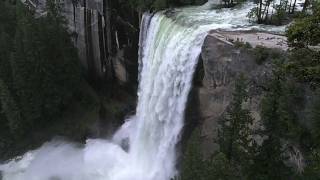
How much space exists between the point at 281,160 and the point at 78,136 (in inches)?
926

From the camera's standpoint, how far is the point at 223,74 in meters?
27.0

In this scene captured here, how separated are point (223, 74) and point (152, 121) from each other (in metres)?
8.56

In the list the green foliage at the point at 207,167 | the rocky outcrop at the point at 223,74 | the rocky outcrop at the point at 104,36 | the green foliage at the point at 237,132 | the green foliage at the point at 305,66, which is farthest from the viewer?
the rocky outcrop at the point at 104,36

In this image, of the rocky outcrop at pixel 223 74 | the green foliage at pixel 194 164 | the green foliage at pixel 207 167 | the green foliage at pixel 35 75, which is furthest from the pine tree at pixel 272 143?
the green foliage at pixel 35 75

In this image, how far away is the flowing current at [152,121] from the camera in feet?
98.4

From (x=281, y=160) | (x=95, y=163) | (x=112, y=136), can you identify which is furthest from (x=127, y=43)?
(x=281, y=160)

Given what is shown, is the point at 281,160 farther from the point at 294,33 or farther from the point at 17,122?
the point at 17,122

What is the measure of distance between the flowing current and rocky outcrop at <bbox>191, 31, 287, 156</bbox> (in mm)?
1136

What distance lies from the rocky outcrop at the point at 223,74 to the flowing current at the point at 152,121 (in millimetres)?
1136

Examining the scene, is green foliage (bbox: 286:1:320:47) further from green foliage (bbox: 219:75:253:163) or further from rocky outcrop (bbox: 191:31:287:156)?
rocky outcrop (bbox: 191:31:287:156)

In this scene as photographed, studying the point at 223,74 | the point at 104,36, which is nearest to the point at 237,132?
the point at 223,74

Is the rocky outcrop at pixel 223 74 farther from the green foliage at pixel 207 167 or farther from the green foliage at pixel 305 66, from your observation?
the green foliage at pixel 207 167

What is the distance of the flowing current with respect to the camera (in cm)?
3000

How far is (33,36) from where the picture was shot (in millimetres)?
41188
